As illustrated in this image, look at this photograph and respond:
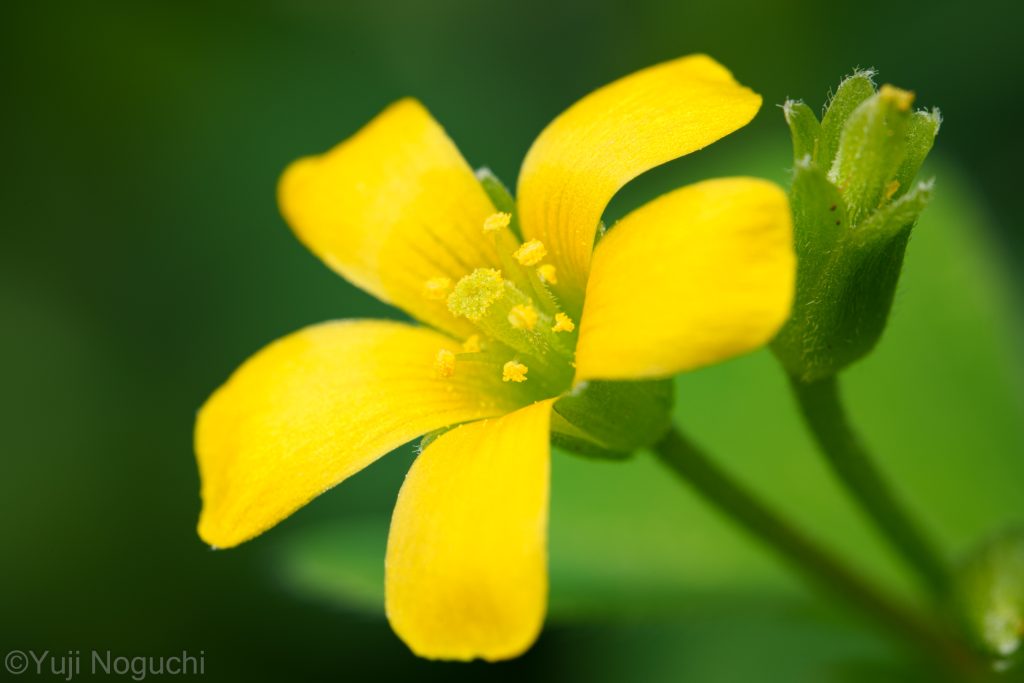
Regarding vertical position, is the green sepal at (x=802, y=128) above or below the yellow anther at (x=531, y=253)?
above

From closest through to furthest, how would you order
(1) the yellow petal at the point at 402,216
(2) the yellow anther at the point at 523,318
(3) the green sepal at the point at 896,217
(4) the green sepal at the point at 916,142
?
1. (3) the green sepal at the point at 896,217
2. (4) the green sepal at the point at 916,142
3. (2) the yellow anther at the point at 523,318
4. (1) the yellow petal at the point at 402,216

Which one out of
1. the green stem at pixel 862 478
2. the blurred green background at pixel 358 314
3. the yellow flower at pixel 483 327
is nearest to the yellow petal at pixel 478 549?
the yellow flower at pixel 483 327

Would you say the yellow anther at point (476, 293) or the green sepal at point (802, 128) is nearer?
the green sepal at point (802, 128)

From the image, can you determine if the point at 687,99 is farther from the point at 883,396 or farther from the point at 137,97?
the point at 137,97

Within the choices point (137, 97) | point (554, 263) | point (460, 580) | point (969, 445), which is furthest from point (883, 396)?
point (137, 97)

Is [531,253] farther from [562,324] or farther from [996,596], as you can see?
[996,596]

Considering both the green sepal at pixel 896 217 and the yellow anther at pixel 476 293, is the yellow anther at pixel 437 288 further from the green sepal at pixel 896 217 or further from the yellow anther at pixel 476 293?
the green sepal at pixel 896 217
